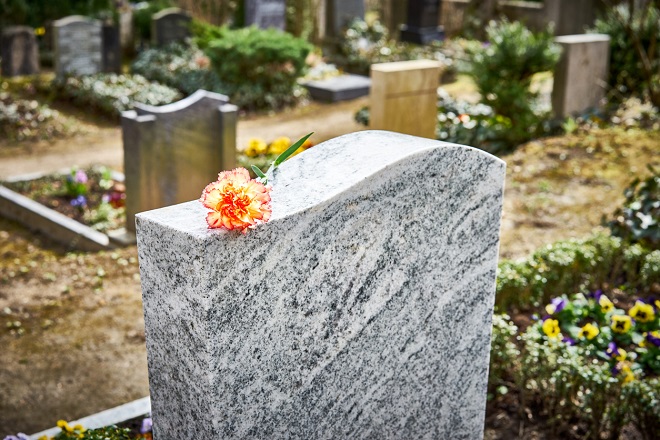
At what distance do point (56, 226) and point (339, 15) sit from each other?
380 inches

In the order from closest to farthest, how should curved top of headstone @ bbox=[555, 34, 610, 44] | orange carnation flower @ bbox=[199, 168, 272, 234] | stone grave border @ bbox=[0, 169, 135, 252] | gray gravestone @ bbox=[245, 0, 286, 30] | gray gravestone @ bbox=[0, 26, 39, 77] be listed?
orange carnation flower @ bbox=[199, 168, 272, 234], stone grave border @ bbox=[0, 169, 135, 252], curved top of headstone @ bbox=[555, 34, 610, 44], gray gravestone @ bbox=[0, 26, 39, 77], gray gravestone @ bbox=[245, 0, 286, 30]

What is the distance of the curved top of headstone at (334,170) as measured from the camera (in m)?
2.46

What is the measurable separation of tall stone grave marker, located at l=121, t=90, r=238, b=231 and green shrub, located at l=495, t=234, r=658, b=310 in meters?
2.94

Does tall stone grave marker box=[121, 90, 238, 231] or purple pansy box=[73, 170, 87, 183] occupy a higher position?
tall stone grave marker box=[121, 90, 238, 231]

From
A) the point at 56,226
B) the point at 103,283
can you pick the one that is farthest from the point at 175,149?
the point at 103,283

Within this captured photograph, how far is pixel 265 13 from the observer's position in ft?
44.7

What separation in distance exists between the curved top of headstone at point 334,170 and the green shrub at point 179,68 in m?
8.81

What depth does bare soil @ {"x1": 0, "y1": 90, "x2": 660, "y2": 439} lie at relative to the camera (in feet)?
14.4

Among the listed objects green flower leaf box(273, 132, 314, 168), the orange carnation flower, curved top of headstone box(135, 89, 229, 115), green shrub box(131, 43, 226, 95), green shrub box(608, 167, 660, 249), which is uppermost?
green flower leaf box(273, 132, 314, 168)

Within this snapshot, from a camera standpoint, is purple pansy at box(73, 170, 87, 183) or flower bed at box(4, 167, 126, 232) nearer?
flower bed at box(4, 167, 126, 232)

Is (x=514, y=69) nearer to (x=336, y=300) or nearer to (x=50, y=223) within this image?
(x=50, y=223)

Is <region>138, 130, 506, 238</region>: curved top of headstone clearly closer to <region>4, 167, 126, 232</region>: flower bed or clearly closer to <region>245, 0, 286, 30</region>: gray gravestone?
<region>4, 167, 126, 232</region>: flower bed

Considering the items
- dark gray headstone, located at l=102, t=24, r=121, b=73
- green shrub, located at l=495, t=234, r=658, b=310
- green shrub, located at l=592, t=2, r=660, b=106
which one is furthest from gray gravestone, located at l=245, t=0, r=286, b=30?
green shrub, located at l=495, t=234, r=658, b=310

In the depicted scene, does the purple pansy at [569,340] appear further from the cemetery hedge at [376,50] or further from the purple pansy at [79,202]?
Answer: the cemetery hedge at [376,50]
